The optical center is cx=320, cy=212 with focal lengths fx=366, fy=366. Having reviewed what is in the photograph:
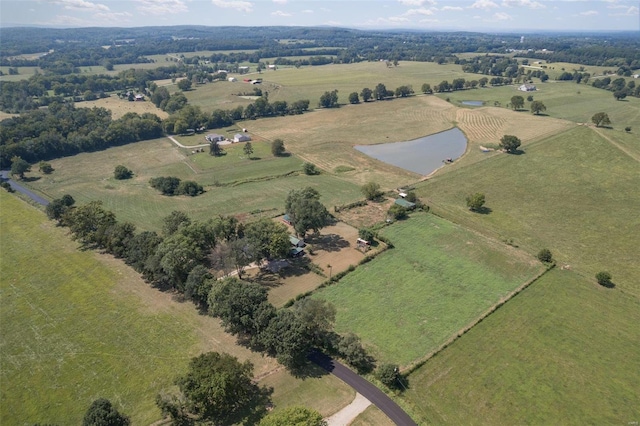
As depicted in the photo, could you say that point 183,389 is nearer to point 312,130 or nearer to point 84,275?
point 84,275

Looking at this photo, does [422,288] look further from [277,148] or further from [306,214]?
[277,148]

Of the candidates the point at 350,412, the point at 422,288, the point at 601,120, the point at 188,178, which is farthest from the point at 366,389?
the point at 601,120

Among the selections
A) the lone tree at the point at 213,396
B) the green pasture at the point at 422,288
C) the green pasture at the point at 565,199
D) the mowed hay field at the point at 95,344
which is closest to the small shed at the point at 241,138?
the green pasture at the point at 565,199

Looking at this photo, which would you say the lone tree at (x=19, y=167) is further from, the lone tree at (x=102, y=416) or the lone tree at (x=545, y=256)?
the lone tree at (x=545, y=256)

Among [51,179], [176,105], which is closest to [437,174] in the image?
[51,179]

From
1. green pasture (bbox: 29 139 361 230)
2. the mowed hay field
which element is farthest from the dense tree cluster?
the mowed hay field

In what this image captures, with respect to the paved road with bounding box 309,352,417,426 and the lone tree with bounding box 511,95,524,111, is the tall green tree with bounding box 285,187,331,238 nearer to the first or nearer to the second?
the paved road with bounding box 309,352,417,426
